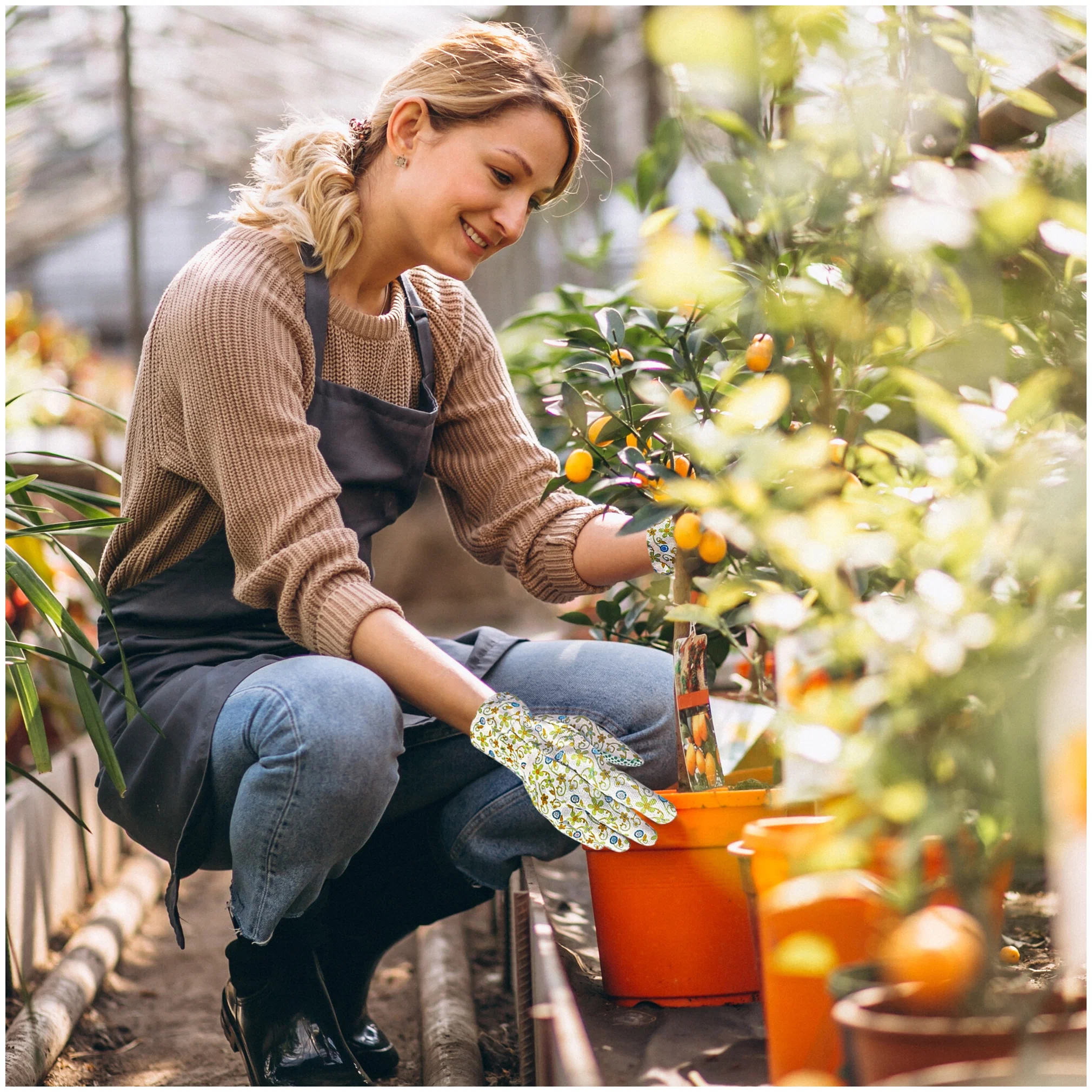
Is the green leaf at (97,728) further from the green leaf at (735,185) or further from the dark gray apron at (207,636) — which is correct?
the green leaf at (735,185)

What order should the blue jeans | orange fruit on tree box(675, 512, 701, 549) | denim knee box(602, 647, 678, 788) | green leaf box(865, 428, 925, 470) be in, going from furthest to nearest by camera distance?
denim knee box(602, 647, 678, 788), the blue jeans, orange fruit on tree box(675, 512, 701, 549), green leaf box(865, 428, 925, 470)

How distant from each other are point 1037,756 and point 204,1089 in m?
0.70

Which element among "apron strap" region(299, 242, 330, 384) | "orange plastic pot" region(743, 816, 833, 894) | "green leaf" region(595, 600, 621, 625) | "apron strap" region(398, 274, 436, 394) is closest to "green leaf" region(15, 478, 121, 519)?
"apron strap" region(299, 242, 330, 384)

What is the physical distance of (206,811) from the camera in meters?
1.19

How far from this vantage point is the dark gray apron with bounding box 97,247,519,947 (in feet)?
3.93

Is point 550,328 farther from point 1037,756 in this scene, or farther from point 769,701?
point 1037,756

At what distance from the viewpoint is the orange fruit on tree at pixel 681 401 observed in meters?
0.84

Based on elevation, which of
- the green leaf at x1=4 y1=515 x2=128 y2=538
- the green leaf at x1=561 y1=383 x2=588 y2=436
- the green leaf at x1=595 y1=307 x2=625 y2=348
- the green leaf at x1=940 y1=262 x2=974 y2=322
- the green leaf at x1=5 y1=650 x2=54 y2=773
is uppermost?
the green leaf at x1=595 y1=307 x2=625 y2=348

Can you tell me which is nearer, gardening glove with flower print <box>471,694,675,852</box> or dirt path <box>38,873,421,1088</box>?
gardening glove with flower print <box>471,694,675,852</box>

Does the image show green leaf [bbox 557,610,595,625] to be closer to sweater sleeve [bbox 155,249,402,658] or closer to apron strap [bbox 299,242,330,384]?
sweater sleeve [bbox 155,249,402,658]

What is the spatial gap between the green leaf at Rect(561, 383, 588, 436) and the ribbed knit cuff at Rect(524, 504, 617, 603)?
144 millimetres

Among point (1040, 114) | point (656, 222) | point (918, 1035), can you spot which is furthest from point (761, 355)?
point (918, 1035)

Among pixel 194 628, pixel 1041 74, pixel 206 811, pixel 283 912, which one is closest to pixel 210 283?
pixel 194 628

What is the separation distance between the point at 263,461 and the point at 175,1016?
968 millimetres
